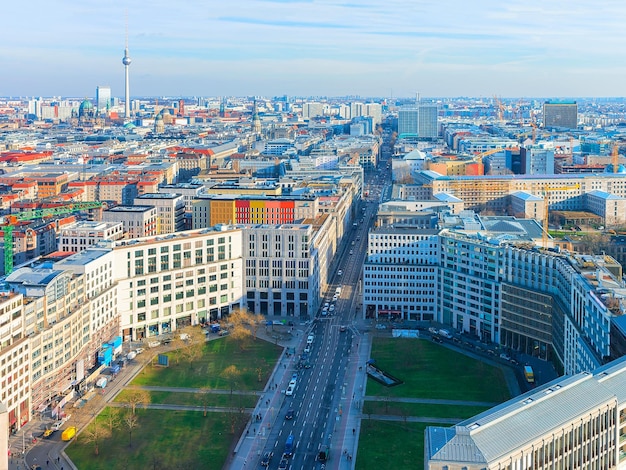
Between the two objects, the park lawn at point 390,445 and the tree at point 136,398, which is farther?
the tree at point 136,398

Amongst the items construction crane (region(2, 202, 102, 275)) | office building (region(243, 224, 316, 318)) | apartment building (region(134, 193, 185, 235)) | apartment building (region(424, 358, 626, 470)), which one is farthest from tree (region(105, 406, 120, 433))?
apartment building (region(134, 193, 185, 235))

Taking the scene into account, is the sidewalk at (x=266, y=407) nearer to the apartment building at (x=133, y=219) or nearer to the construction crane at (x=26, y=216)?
the apartment building at (x=133, y=219)

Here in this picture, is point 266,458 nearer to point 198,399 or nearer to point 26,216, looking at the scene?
point 198,399

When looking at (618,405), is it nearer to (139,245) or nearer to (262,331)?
(262,331)

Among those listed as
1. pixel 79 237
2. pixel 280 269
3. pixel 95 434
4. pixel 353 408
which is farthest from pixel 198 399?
pixel 79 237

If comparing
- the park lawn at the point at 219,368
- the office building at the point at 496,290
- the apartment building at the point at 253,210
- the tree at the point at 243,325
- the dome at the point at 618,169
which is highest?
the dome at the point at 618,169

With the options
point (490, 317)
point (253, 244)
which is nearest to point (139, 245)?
point (253, 244)

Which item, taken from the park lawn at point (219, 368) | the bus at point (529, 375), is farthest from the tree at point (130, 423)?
the bus at point (529, 375)
